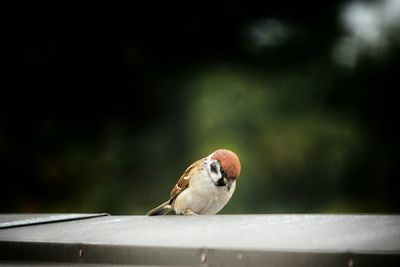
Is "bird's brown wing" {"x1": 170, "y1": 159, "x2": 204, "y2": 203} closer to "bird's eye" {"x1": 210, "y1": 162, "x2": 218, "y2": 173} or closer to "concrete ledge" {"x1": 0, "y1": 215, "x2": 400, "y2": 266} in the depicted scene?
"bird's eye" {"x1": 210, "y1": 162, "x2": 218, "y2": 173}

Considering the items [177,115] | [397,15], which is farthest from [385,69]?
[177,115]

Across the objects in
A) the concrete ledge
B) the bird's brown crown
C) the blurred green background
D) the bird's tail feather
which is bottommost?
the concrete ledge

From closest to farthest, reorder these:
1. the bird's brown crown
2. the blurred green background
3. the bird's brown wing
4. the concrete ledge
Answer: the concrete ledge
the bird's brown crown
the bird's brown wing
the blurred green background

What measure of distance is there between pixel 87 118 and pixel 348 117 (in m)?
2.35

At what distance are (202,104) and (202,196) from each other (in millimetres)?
3099

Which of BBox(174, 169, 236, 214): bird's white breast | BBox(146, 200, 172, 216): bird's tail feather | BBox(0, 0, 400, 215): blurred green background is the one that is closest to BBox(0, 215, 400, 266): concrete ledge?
BBox(174, 169, 236, 214): bird's white breast

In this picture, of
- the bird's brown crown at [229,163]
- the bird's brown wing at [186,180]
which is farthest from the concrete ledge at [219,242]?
the bird's brown wing at [186,180]

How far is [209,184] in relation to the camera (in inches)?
133

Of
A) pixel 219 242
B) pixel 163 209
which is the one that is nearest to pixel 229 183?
pixel 163 209

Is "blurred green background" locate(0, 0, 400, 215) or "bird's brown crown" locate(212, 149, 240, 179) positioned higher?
"blurred green background" locate(0, 0, 400, 215)

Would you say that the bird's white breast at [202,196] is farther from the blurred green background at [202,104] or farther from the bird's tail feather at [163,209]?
the blurred green background at [202,104]

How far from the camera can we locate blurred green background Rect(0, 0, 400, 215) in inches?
233

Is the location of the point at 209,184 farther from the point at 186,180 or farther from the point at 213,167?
the point at 186,180

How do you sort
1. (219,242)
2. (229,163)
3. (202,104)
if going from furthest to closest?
(202,104) → (229,163) → (219,242)
